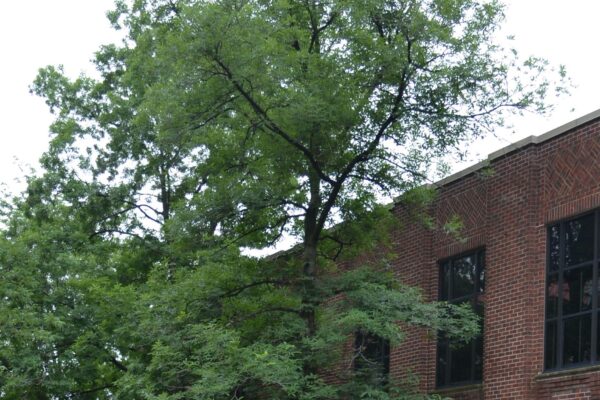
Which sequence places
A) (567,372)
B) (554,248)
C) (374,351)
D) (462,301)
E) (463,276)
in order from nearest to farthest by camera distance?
(567,372), (554,248), (462,301), (463,276), (374,351)

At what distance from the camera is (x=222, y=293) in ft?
63.6

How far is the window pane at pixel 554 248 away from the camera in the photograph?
18.4 m

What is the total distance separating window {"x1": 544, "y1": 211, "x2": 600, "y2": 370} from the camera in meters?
17.2

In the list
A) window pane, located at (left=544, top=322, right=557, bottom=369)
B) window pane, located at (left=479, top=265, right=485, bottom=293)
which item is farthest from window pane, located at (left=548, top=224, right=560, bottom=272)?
window pane, located at (left=479, top=265, right=485, bottom=293)

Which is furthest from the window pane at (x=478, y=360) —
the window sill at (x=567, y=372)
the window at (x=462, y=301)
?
the window sill at (x=567, y=372)

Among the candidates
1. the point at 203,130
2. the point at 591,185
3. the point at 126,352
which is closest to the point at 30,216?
the point at 126,352

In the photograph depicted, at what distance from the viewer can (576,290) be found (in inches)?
696

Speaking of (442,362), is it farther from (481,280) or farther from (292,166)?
(292,166)

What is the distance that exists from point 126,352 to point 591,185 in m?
12.4

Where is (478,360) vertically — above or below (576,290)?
below

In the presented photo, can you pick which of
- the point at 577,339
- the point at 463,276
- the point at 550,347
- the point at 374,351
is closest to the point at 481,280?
the point at 463,276

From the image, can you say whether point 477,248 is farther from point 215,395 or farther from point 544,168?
point 215,395

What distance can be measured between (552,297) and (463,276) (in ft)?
10.1

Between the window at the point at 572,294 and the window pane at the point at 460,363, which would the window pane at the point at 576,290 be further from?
the window pane at the point at 460,363
